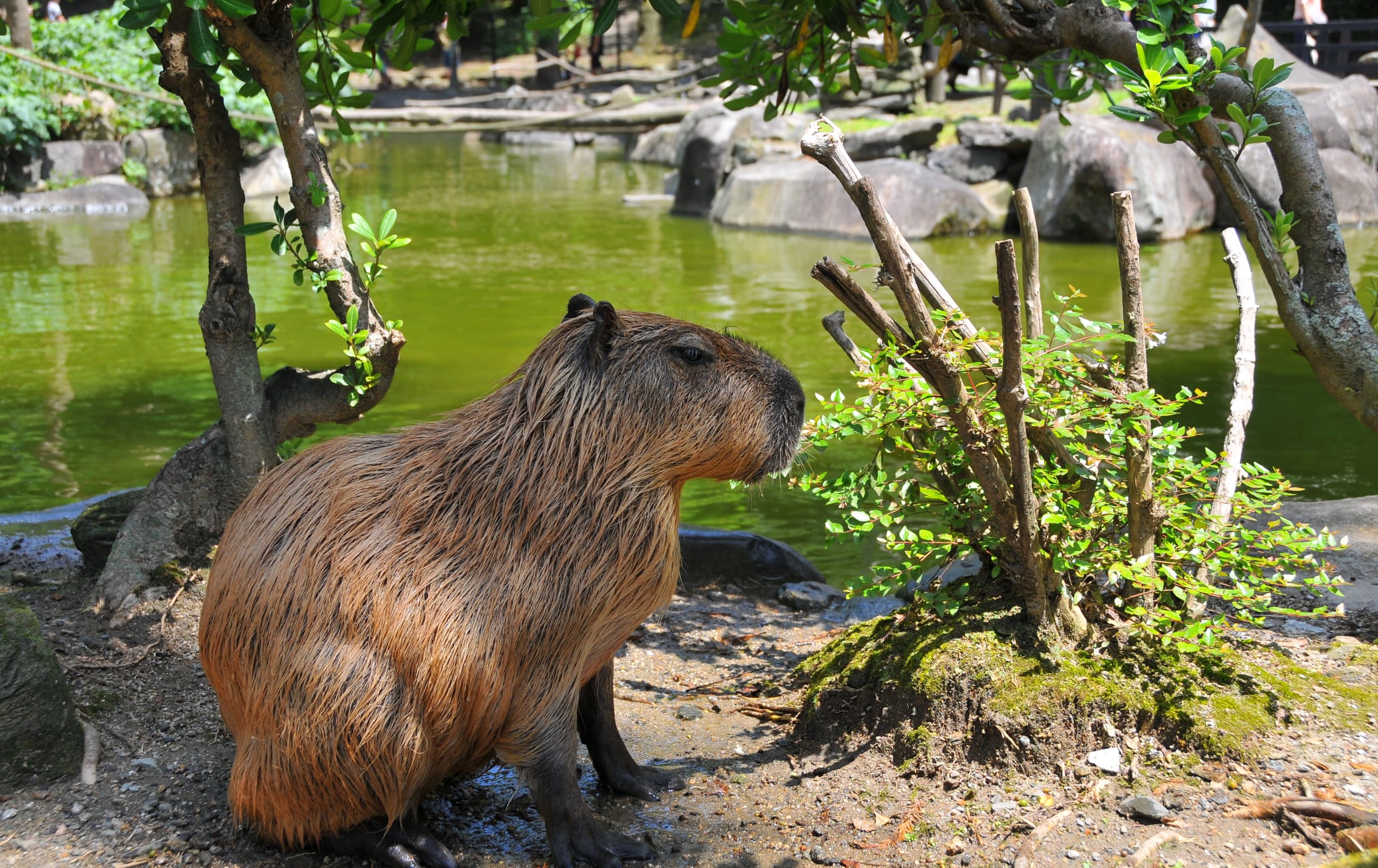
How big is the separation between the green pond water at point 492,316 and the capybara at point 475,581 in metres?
1.07

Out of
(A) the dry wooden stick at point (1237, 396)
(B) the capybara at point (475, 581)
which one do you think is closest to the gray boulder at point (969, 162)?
(A) the dry wooden stick at point (1237, 396)

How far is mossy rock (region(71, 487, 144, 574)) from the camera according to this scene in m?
4.85

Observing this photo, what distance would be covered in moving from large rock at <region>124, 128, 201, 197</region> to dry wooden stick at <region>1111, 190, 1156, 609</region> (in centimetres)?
1735

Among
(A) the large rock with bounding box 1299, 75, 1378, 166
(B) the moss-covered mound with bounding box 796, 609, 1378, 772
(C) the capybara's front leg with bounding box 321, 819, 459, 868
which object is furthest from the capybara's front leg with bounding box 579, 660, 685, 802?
(A) the large rock with bounding box 1299, 75, 1378, 166

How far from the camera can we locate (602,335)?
3107 millimetres

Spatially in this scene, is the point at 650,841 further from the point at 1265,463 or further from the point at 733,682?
the point at 1265,463

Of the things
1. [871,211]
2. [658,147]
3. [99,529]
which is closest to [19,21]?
[658,147]

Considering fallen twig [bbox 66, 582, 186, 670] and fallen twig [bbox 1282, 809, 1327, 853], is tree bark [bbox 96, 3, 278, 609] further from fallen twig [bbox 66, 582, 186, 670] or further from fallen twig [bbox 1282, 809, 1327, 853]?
fallen twig [bbox 1282, 809, 1327, 853]

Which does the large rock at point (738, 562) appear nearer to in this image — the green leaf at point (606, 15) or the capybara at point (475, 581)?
the capybara at point (475, 581)

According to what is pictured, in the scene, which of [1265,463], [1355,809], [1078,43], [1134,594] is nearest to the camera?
[1355,809]

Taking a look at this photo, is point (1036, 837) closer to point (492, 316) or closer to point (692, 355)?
point (692, 355)

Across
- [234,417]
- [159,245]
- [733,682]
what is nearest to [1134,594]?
[733,682]

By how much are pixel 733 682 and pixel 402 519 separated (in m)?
→ 1.77

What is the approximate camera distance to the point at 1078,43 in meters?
4.25
